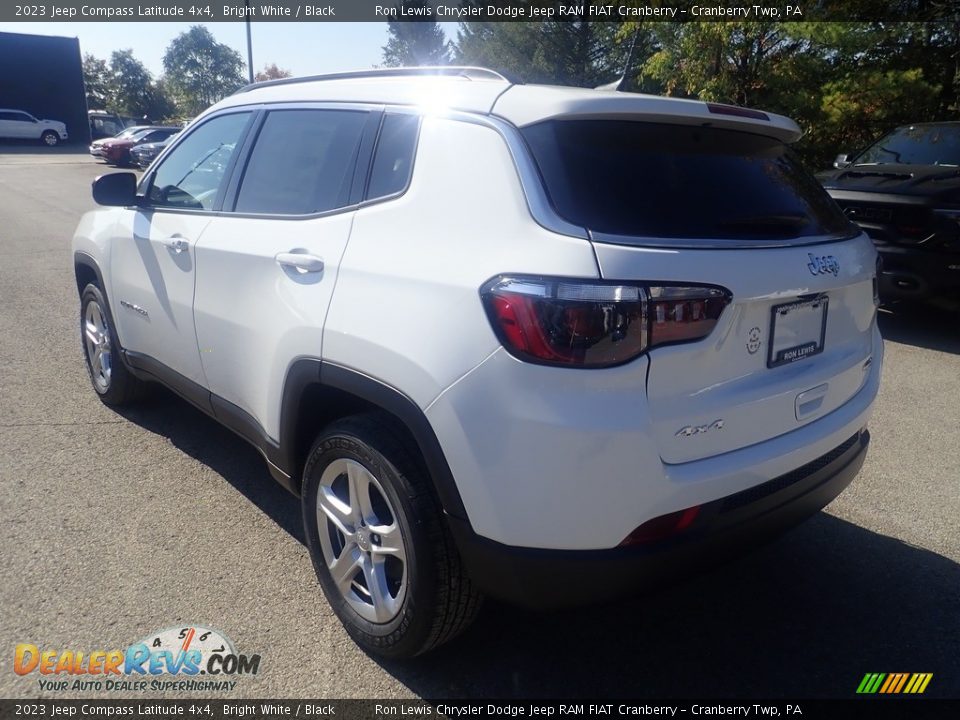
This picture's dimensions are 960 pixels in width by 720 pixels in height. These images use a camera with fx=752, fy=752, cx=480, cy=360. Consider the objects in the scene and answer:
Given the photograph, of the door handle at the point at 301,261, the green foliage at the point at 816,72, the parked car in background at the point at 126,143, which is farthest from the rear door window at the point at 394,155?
the parked car in background at the point at 126,143

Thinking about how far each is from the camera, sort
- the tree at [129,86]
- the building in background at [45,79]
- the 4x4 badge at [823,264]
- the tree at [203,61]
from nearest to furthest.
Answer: the 4x4 badge at [823,264], the building in background at [45,79], the tree at [129,86], the tree at [203,61]

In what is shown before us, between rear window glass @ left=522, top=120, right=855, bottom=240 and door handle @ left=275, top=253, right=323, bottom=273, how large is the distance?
33.4 inches

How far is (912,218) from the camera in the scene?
599 centimetres

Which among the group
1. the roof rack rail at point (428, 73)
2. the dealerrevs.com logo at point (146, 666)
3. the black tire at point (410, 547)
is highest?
the roof rack rail at point (428, 73)

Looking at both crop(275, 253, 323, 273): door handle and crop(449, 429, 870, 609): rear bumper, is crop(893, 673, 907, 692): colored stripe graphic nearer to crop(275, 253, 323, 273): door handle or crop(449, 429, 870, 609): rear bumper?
crop(449, 429, 870, 609): rear bumper

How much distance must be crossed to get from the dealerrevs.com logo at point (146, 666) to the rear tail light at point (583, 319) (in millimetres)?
1478

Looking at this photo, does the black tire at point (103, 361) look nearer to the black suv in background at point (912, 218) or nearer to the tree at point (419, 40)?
the black suv in background at point (912, 218)

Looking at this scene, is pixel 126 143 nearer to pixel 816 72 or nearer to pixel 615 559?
pixel 816 72

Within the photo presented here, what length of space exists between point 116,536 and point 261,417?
3.01 feet

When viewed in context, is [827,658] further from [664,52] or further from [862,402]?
[664,52]

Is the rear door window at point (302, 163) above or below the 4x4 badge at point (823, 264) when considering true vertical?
above

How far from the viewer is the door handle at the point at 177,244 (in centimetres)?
332

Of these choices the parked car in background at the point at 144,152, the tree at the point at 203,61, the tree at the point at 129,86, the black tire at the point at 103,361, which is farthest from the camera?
the tree at the point at 203,61

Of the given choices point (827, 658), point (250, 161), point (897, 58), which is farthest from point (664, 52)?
point (827, 658)
